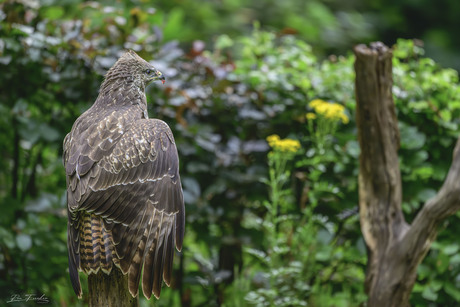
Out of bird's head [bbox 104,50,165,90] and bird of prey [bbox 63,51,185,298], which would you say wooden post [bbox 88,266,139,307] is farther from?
bird's head [bbox 104,50,165,90]

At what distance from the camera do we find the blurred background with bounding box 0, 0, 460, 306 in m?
4.53

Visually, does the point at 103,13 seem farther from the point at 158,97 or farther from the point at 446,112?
the point at 446,112

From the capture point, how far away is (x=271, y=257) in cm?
446

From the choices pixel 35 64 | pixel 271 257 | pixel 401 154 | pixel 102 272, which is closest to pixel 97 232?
pixel 102 272

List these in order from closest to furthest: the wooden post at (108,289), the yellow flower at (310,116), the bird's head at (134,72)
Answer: the wooden post at (108,289), the bird's head at (134,72), the yellow flower at (310,116)

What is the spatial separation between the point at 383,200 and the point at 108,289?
1933 mm

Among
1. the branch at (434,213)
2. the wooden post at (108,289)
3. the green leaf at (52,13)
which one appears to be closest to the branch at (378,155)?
the branch at (434,213)

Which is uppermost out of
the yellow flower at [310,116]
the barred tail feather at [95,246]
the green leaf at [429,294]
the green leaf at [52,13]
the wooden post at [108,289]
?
the green leaf at [52,13]

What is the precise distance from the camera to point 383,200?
418cm

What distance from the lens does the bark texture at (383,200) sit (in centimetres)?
398

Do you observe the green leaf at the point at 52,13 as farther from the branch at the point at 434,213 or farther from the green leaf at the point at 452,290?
the green leaf at the point at 452,290

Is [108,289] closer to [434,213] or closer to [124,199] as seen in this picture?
[124,199]

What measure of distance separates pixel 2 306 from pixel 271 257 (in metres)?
1.89

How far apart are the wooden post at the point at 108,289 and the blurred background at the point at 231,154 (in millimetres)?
1366
